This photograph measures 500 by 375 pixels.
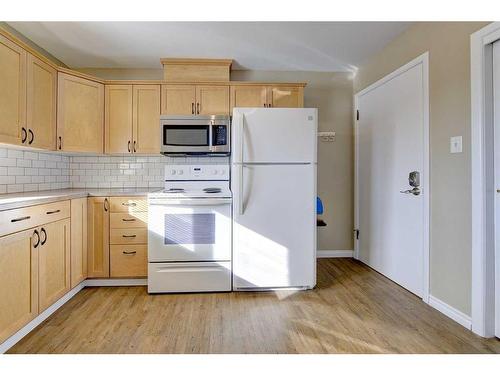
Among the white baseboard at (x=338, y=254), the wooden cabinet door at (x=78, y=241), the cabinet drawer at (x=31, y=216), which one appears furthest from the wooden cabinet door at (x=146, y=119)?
the white baseboard at (x=338, y=254)

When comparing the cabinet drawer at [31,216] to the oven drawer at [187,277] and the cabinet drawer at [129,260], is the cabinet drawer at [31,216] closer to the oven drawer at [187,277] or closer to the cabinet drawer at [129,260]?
the cabinet drawer at [129,260]

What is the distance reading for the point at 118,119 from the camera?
3000mm

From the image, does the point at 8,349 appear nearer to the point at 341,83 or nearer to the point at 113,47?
the point at 113,47

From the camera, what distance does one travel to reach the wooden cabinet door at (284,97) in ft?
10.1

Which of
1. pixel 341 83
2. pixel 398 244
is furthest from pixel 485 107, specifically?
pixel 341 83

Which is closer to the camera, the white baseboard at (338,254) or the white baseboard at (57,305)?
the white baseboard at (57,305)

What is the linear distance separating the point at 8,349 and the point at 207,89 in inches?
102

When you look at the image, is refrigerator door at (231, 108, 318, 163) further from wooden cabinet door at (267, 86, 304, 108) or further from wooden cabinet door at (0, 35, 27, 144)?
wooden cabinet door at (0, 35, 27, 144)

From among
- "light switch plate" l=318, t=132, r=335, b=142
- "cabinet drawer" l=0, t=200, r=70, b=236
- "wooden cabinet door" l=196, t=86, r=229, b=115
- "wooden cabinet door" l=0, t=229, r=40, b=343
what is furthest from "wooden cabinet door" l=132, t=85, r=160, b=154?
"light switch plate" l=318, t=132, r=335, b=142

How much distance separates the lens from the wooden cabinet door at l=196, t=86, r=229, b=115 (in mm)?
3043

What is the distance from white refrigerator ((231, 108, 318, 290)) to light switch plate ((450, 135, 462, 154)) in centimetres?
99

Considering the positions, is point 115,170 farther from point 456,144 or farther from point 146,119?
point 456,144

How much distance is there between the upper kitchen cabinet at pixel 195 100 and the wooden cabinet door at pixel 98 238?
3.70ft
